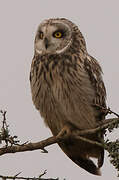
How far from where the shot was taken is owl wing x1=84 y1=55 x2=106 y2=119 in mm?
5281

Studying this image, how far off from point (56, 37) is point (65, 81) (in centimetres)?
61

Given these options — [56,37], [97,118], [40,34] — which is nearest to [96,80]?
[97,118]

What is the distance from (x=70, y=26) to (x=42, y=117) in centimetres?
117

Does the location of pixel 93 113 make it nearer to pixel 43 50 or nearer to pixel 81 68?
pixel 81 68

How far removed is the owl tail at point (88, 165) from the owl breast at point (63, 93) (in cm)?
78

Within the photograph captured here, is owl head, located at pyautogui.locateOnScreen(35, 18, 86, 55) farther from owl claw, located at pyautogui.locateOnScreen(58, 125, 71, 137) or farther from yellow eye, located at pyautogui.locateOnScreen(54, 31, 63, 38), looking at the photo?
owl claw, located at pyautogui.locateOnScreen(58, 125, 71, 137)

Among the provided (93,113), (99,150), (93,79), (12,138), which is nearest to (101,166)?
(99,150)

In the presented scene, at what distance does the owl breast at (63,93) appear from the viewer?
5043 millimetres

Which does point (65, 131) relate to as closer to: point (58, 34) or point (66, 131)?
point (66, 131)

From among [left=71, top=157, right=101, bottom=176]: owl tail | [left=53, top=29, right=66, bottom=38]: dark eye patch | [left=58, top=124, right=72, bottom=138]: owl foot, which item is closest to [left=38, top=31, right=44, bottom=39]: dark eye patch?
[left=53, top=29, right=66, bottom=38]: dark eye patch

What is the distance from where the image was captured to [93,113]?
526cm

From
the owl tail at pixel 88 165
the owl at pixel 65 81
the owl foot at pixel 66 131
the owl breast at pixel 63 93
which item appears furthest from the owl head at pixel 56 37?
the owl tail at pixel 88 165

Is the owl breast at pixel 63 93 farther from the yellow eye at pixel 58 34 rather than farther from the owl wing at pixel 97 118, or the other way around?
the yellow eye at pixel 58 34

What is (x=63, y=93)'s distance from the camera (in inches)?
198
